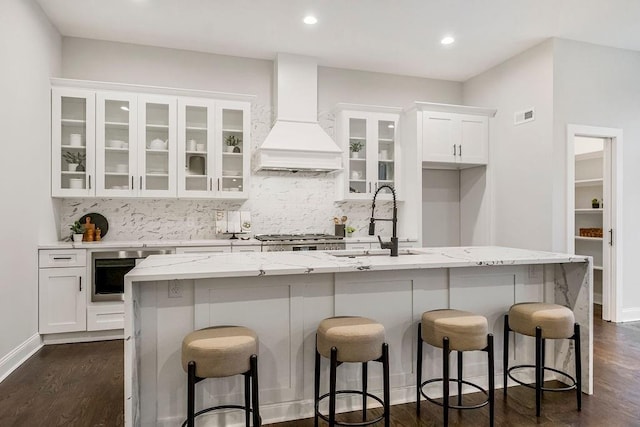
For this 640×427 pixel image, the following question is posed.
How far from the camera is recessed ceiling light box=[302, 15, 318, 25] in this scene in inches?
154

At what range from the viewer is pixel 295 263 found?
237 cm

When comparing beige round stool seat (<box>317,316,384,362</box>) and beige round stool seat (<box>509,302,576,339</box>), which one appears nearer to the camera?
beige round stool seat (<box>317,316,384,362</box>)

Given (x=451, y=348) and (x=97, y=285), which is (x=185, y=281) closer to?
(x=451, y=348)

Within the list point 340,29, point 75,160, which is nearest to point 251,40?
point 340,29

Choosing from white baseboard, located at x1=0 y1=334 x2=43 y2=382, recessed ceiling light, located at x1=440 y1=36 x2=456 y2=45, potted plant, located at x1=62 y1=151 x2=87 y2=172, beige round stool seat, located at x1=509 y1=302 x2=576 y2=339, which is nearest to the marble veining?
beige round stool seat, located at x1=509 y1=302 x2=576 y2=339

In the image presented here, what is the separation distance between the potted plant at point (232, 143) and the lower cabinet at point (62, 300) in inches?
75.6

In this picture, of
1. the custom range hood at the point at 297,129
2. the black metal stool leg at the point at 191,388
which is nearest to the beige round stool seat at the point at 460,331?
the black metal stool leg at the point at 191,388

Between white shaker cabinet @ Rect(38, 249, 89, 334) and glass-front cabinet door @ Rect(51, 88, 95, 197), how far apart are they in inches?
27.5

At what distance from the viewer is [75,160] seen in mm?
4168

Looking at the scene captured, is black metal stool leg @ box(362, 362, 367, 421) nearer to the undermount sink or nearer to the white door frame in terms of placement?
the undermount sink

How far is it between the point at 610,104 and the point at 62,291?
6160 millimetres

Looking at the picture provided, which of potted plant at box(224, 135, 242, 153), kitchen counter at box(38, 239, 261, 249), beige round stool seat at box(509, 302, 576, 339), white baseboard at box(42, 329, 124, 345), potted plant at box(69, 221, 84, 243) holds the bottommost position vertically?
→ white baseboard at box(42, 329, 124, 345)

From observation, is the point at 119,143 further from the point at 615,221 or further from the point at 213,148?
the point at 615,221

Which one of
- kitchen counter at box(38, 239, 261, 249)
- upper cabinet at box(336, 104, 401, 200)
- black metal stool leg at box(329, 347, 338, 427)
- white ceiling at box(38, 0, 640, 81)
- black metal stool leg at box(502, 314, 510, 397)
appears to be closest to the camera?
black metal stool leg at box(329, 347, 338, 427)
